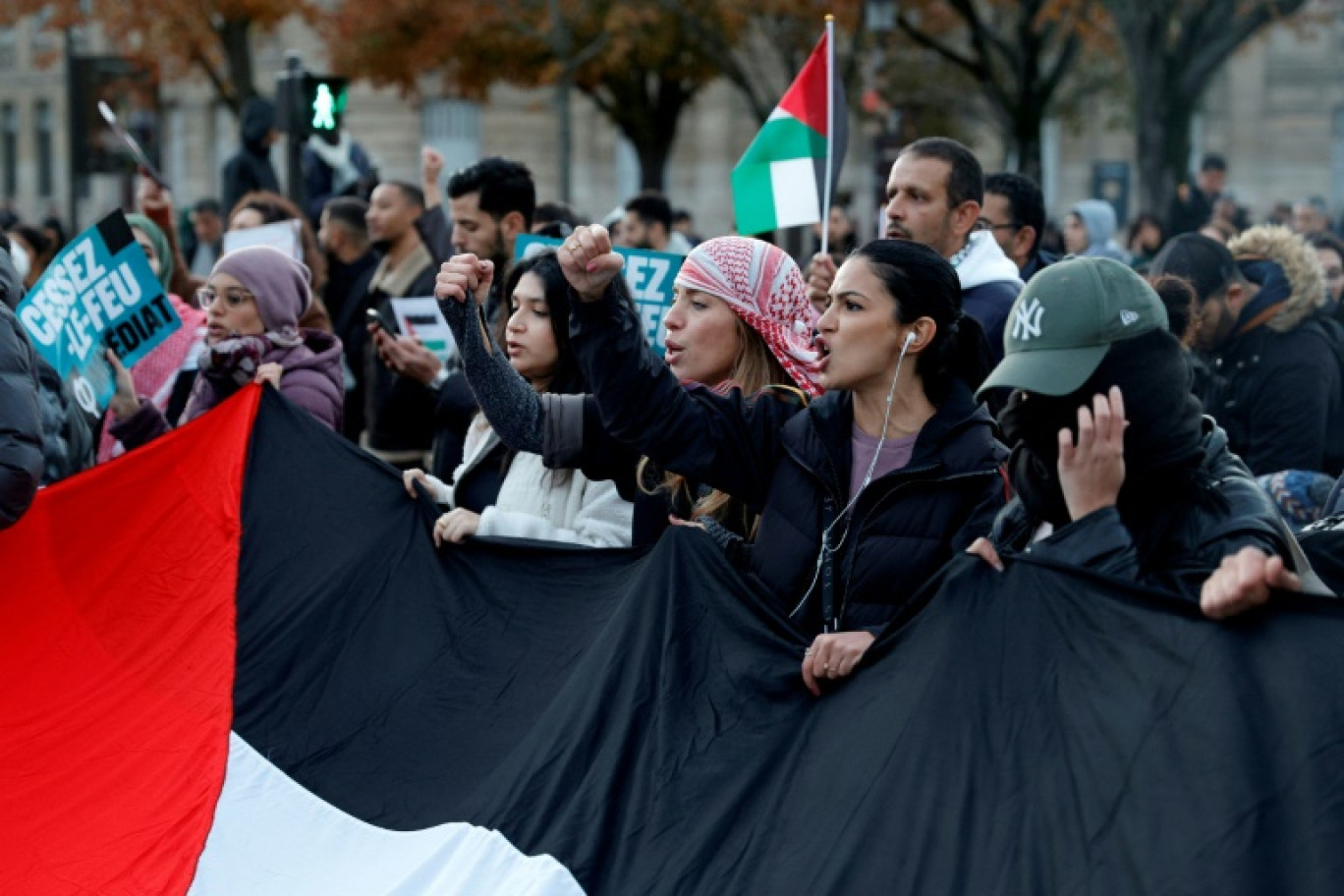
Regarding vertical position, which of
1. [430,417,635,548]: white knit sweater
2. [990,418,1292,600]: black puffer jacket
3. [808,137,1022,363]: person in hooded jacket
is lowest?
[430,417,635,548]: white knit sweater

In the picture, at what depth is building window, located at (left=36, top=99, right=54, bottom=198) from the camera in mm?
50688

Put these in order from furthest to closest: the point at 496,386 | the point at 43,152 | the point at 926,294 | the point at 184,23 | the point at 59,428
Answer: the point at 43,152 < the point at 184,23 < the point at 59,428 < the point at 496,386 < the point at 926,294

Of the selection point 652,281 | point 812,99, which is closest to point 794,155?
point 812,99

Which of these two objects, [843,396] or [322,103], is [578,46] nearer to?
[322,103]

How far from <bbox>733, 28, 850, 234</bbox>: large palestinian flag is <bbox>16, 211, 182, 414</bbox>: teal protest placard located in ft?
7.03

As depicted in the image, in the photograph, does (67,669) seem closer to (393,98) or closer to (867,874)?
(867,874)

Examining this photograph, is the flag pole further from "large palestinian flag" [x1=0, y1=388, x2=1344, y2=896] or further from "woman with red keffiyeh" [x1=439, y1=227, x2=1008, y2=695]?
"woman with red keffiyeh" [x1=439, y1=227, x2=1008, y2=695]

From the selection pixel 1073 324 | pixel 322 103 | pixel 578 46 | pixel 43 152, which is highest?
pixel 578 46

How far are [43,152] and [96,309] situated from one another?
47.3m

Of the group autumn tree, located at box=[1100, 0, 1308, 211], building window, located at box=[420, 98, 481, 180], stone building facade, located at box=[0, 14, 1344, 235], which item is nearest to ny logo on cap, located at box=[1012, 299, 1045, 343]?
autumn tree, located at box=[1100, 0, 1308, 211]

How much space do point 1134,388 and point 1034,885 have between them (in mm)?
925

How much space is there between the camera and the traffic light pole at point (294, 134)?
40.6ft

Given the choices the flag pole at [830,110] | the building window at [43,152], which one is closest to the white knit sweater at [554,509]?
the flag pole at [830,110]

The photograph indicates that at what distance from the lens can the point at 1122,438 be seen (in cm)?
A: 359
